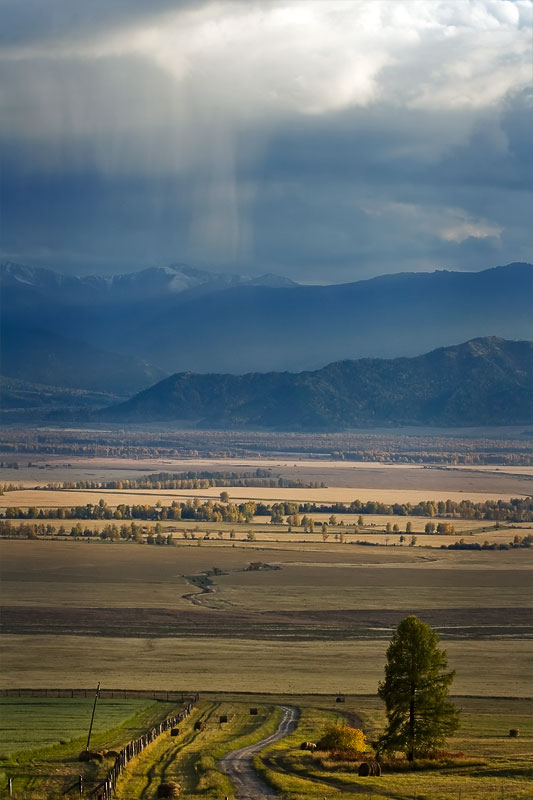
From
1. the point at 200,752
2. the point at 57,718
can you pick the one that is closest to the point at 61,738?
the point at 57,718

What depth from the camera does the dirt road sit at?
50.4 meters

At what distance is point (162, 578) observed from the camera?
13712 cm

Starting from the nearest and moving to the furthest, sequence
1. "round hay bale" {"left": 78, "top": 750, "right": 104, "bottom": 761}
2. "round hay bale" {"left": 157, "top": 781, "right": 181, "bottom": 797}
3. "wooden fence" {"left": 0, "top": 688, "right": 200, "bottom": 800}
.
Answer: "round hay bale" {"left": 157, "top": 781, "right": 181, "bottom": 797}
"wooden fence" {"left": 0, "top": 688, "right": 200, "bottom": 800}
"round hay bale" {"left": 78, "top": 750, "right": 104, "bottom": 761}

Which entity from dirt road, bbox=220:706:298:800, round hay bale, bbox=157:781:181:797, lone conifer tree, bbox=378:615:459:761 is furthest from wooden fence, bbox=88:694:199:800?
lone conifer tree, bbox=378:615:459:761

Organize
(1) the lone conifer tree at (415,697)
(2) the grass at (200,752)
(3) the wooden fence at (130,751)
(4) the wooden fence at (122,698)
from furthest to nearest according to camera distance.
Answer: (1) the lone conifer tree at (415,697)
(2) the grass at (200,752)
(4) the wooden fence at (122,698)
(3) the wooden fence at (130,751)

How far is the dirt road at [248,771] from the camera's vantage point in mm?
50406

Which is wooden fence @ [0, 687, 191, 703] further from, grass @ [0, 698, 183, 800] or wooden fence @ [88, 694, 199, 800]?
grass @ [0, 698, 183, 800]

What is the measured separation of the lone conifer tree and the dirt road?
6463 millimetres

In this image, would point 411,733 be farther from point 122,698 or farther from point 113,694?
point 113,694

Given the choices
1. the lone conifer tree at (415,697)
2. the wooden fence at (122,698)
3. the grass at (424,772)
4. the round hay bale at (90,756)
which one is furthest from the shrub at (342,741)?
the round hay bale at (90,756)

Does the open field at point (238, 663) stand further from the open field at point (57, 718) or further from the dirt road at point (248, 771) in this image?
the dirt road at point (248, 771)

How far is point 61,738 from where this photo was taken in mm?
64812

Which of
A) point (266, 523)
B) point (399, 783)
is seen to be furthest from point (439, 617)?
point (266, 523)

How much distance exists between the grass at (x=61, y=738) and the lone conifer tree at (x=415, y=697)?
13704mm
